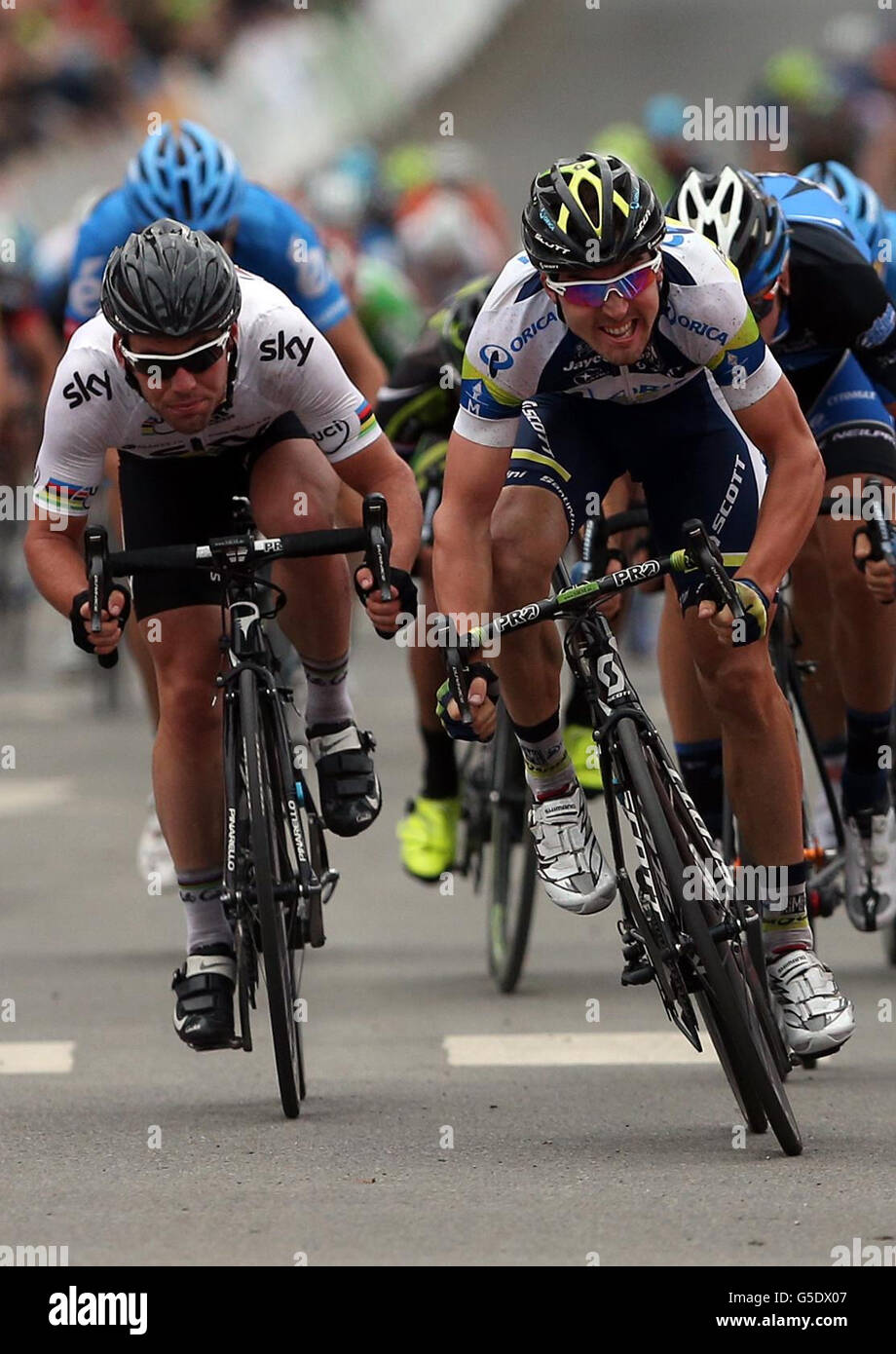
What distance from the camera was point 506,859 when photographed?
8.20 m

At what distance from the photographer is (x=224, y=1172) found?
18.5 feet

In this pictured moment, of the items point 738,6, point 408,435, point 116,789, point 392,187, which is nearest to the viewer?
point 408,435

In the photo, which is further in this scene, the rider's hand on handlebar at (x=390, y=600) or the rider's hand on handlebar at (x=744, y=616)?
the rider's hand on handlebar at (x=390, y=600)

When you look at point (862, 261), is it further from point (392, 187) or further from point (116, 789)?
point (392, 187)

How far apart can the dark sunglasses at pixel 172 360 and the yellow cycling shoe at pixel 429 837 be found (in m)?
2.85

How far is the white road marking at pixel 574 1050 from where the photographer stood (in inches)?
277

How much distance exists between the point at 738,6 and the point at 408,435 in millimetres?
33629

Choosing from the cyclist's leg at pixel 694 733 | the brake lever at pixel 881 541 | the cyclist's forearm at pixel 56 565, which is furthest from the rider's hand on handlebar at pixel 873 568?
the cyclist's forearm at pixel 56 565

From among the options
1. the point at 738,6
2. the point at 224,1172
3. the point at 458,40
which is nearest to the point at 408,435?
the point at 224,1172

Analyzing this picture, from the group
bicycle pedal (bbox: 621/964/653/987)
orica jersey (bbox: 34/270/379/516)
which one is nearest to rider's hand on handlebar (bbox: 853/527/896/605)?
orica jersey (bbox: 34/270/379/516)

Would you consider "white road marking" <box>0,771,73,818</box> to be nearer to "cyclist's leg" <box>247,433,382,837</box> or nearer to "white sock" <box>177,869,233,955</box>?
"cyclist's leg" <box>247,433,382,837</box>

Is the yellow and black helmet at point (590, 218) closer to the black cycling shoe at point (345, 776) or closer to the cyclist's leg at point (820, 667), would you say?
the black cycling shoe at point (345, 776)

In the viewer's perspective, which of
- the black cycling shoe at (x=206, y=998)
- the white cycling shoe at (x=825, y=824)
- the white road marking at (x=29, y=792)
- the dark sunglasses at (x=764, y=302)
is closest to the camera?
the black cycling shoe at (x=206, y=998)

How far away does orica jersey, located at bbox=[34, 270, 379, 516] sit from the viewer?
6.14 m
